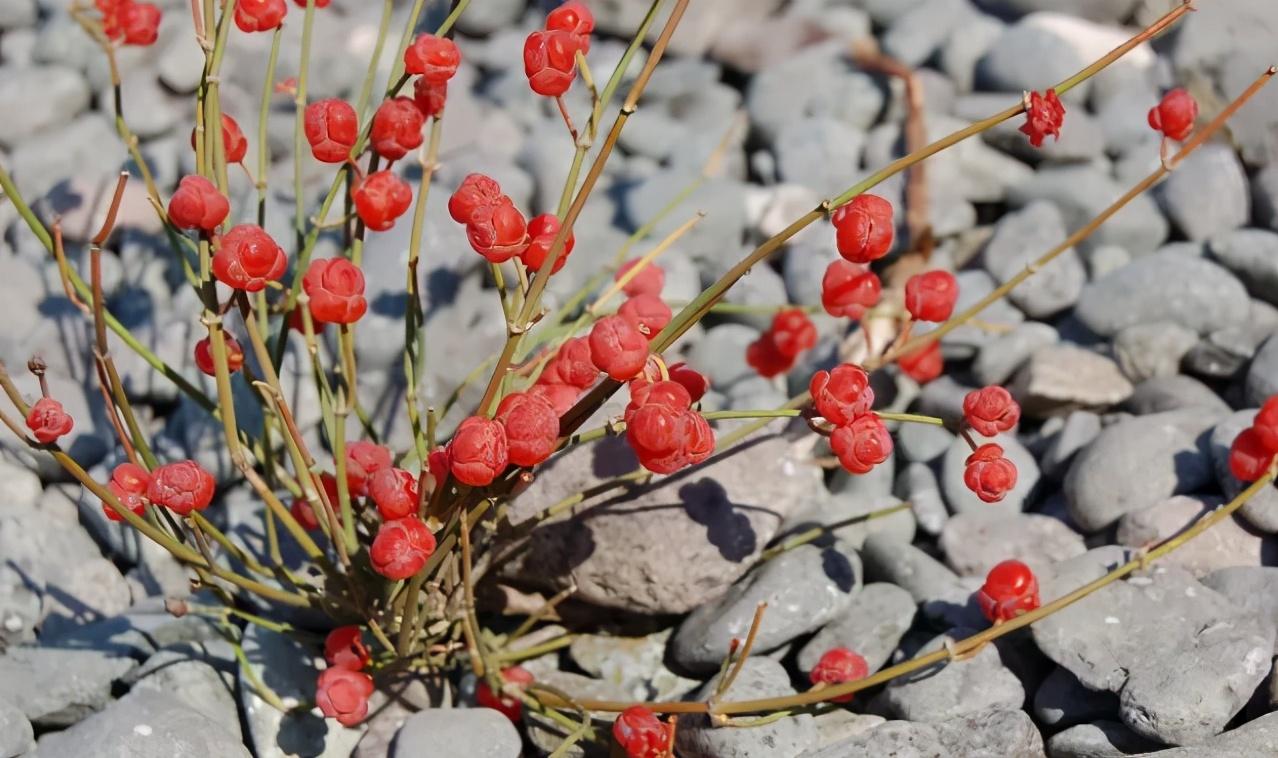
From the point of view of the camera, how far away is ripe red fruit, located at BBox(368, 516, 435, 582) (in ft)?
5.15

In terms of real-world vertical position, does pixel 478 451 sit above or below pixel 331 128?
→ below

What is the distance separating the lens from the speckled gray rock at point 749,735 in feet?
6.28

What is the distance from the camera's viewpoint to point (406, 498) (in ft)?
5.43

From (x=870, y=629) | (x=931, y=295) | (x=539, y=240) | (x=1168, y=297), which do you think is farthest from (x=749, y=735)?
(x=1168, y=297)

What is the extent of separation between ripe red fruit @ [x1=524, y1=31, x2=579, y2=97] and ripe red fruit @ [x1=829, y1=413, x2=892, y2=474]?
53cm

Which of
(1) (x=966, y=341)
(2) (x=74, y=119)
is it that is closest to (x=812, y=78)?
(1) (x=966, y=341)

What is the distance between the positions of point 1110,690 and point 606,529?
85 cm

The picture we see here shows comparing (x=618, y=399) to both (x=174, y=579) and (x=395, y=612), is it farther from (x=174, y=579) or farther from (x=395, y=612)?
(x=174, y=579)

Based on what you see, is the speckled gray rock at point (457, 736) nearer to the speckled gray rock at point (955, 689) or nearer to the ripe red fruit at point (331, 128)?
the speckled gray rock at point (955, 689)

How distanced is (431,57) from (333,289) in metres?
0.32

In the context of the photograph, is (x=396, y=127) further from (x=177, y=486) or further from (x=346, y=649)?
(x=346, y=649)

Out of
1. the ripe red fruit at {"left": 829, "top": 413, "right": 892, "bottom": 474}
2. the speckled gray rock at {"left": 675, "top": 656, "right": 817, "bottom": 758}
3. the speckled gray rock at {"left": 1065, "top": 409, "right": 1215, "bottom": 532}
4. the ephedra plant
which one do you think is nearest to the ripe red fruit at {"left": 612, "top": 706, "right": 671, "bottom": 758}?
the ephedra plant

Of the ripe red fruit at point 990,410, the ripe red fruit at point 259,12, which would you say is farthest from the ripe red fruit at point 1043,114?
the ripe red fruit at point 259,12

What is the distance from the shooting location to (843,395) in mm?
1493
